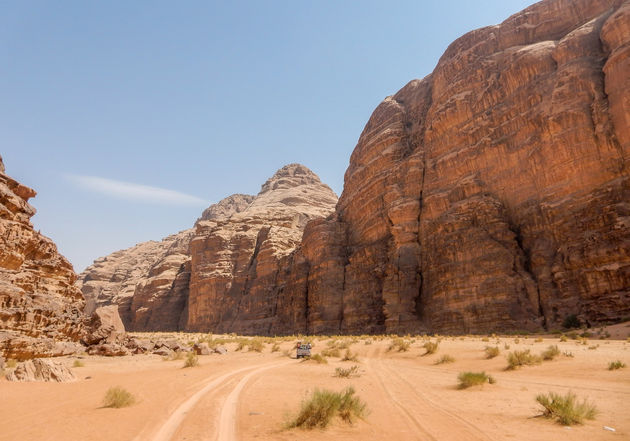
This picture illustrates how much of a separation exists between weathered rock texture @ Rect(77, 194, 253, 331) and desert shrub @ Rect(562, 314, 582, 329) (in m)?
47.4

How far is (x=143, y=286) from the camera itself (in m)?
81.8

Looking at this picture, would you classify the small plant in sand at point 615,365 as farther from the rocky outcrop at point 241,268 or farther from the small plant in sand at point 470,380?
the rocky outcrop at point 241,268

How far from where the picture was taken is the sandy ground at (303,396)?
20.0 feet

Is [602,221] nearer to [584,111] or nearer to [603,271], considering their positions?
[603,271]

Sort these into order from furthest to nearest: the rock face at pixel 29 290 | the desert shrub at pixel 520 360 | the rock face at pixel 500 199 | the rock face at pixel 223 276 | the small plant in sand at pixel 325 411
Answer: the rock face at pixel 223 276 < the rock face at pixel 500 199 < the desert shrub at pixel 520 360 < the rock face at pixel 29 290 < the small plant in sand at pixel 325 411

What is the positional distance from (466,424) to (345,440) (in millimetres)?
2432

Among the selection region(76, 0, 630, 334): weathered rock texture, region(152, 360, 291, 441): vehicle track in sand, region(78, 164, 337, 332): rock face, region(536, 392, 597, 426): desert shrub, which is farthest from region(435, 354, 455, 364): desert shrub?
region(78, 164, 337, 332): rock face

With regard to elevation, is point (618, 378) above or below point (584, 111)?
below

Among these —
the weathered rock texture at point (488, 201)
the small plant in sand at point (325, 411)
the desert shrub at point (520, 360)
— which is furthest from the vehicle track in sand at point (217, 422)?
the weathered rock texture at point (488, 201)

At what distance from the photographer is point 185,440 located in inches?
222

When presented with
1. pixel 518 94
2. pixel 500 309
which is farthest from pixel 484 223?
pixel 518 94

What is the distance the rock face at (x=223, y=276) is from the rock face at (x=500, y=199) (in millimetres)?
11861

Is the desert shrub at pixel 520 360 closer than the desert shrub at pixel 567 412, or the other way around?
the desert shrub at pixel 567 412

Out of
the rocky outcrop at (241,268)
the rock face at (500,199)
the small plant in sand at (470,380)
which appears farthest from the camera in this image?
the rocky outcrop at (241,268)
